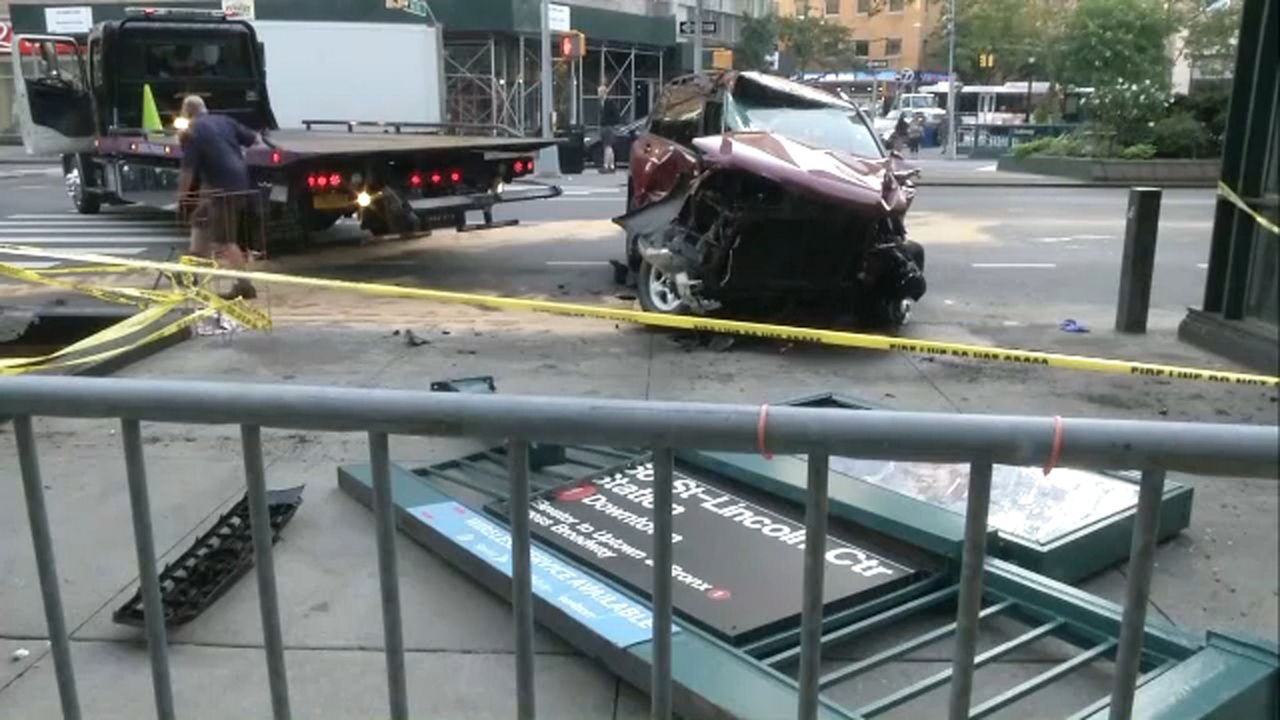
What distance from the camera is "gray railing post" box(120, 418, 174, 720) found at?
238 cm

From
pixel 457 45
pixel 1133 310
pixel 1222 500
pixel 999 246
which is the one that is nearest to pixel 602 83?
pixel 457 45

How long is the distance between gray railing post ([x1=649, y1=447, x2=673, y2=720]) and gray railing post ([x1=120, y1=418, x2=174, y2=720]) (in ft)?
3.73

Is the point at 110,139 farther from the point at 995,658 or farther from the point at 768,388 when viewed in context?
the point at 995,658

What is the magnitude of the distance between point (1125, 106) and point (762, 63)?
2774cm

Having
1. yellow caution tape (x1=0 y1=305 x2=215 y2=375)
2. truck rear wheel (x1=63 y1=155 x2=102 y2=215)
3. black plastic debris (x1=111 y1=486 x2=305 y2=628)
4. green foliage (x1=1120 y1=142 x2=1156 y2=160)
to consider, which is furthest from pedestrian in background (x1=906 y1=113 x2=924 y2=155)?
black plastic debris (x1=111 y1=486 x2=305 y2=628)

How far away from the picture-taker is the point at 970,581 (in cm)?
215

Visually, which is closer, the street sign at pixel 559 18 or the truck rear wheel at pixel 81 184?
the truck rear wheel at pixel 81 184

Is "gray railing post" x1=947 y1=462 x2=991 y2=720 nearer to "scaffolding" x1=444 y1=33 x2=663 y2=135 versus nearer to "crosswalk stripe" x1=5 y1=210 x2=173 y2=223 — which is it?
"crosswalk stripe" x1=5 y1=210 x2=173 y2=223

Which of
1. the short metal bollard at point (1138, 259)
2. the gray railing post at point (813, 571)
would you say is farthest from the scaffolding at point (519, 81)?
the gray railing post at point (813, 571)

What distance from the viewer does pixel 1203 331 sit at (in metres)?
8.34

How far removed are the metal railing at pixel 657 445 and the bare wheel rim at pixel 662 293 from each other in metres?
6.20

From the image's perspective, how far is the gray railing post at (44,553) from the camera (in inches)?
95.7

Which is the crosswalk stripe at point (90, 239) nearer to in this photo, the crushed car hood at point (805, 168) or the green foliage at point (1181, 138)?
the crushed car hood at point (805, 168)

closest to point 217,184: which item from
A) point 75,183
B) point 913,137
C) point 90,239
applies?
point 90,239
